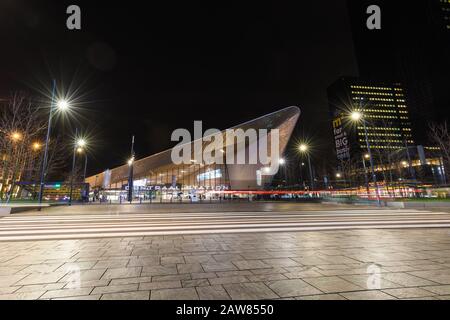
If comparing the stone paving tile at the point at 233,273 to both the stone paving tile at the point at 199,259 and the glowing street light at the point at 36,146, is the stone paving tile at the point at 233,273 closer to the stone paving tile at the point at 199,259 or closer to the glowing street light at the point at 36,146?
the stone paving tile at the point at 199,259

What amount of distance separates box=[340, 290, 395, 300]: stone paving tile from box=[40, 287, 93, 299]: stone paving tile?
2.99 m

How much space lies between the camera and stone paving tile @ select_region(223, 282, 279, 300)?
8.81 feet

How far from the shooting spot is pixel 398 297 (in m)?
2.61

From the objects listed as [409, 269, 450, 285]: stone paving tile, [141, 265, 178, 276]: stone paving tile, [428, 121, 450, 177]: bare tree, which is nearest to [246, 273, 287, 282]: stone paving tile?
[141, 265, 178, 276]: stone paving tile

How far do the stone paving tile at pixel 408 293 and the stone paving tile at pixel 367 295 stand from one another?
0.34ft

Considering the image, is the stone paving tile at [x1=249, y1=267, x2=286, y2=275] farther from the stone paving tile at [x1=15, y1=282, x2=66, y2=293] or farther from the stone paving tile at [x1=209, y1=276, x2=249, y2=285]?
the stone paving tile at [x1=15, y1=282, x2=66, y2=293]

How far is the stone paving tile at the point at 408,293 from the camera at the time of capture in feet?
8.65

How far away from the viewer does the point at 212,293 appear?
9.18 ft

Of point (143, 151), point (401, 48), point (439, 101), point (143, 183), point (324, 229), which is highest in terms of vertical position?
point (401, 48)

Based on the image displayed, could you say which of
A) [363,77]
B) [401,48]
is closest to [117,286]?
[401,48]

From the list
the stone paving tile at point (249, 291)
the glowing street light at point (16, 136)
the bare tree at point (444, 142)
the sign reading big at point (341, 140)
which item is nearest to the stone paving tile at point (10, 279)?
the stone paving tile at point (249, 291)
